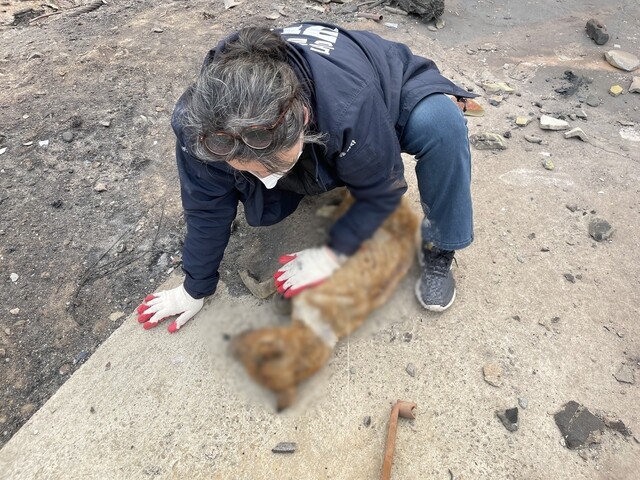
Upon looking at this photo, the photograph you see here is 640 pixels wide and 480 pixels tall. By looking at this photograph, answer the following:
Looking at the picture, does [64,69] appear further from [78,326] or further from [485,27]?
[485,27]

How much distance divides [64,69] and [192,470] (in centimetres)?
307

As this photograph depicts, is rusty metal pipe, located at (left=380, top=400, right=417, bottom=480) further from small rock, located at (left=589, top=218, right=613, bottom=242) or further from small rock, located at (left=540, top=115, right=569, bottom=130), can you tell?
small rock, located at (left=540, top=115, right=569, bottom=130)

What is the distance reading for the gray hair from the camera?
0.90 meters

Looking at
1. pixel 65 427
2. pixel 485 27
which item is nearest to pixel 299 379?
pixel 65 427

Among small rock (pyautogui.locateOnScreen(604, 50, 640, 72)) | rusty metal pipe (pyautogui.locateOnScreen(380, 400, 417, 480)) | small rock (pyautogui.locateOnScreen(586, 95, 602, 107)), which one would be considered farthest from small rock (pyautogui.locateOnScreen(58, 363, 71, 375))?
small rock (pyautogui.locateOnScreen(604, 50, 640, 72))

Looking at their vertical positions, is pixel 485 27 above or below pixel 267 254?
below

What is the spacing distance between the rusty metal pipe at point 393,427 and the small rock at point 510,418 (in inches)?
12.2

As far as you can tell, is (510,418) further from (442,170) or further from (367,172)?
(367,172)

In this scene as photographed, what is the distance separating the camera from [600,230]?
2283mm

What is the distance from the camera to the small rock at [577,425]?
166 cm

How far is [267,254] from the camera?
1.35m

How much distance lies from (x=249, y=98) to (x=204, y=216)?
2.28ft

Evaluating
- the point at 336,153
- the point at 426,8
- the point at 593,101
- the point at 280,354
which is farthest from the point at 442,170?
the point at 426,8

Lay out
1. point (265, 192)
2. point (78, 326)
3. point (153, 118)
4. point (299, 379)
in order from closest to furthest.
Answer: point (299, 379) → point (265, 192) → point (78, 326) → point (153, 118)
